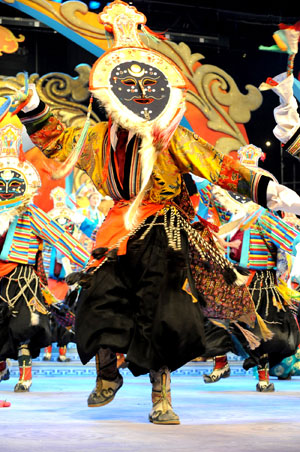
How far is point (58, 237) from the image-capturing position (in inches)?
195

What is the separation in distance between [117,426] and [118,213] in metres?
0.91

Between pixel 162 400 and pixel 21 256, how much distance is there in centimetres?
219

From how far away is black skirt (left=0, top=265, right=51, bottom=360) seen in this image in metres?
4.97

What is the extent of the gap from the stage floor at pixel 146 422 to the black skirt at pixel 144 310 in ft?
0.96

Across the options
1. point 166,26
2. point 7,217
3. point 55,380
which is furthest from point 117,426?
point 166,26

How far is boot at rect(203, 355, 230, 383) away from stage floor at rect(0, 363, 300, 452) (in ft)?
1.30

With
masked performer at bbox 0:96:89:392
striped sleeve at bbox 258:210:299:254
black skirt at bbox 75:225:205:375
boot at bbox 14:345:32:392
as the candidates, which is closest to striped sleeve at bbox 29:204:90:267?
masked performer at bbox 0:96:89:392

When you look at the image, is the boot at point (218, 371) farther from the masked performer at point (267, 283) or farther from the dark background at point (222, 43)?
the dark background at point (222, 43)

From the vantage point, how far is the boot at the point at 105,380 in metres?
3.27

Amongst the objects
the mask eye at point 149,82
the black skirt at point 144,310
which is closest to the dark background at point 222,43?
the mask eye at point 149,82

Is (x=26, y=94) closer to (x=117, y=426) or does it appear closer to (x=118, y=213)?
(x=118, y=213)

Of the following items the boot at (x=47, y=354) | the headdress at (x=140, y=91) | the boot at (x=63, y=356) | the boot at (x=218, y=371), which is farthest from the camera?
the boot at (x=47, y=354)

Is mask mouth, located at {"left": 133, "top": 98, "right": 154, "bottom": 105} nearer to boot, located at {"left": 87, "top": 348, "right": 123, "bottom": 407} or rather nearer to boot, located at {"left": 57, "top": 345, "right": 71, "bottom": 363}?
boot, located at {"left": 87, "top": 348, "right": 123, "bottom": 407}

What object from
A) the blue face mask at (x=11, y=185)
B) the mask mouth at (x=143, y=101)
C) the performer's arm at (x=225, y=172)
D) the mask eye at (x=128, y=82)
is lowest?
the performer's arm at (x=225, y=172)
